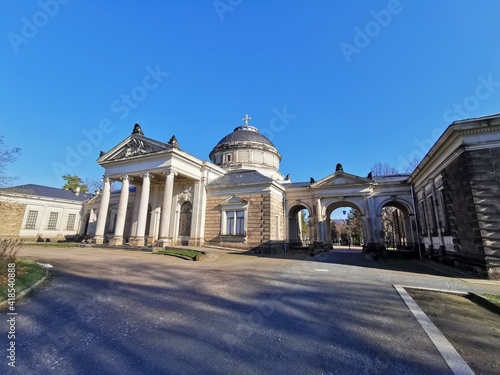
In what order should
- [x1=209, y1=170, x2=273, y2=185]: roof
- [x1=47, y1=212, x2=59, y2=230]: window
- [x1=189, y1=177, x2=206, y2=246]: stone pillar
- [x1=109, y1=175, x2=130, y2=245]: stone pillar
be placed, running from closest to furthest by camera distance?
[x1=109, y1=175, x2=130, y2=245]: stone pillar, [x1=189, y1=177, x2=206, y2=246]: stone pillar, [x1=209, y1=170, x2=273, y2=185]: roof, [x1=47, y1=212, x2=59, y2=230]: window

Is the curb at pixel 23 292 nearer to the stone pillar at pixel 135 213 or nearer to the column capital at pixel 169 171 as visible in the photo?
the column capital at pixel 169 171

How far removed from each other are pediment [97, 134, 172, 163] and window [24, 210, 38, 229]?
61.9 feet

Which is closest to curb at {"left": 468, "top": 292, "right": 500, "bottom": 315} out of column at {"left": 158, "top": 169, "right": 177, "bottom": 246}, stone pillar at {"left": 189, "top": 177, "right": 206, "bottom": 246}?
column at {"left": 158, "top": 169, "right": 177, "bottom": 246}

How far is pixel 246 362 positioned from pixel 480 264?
1279cm

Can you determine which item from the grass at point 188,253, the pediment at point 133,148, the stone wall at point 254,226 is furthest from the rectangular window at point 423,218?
the pediment at point 133,148

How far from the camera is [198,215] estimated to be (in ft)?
79.9

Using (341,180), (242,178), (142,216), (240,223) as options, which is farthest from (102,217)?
(341,180)

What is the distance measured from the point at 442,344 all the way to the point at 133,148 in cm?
2684

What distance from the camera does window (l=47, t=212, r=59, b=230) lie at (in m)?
35.7

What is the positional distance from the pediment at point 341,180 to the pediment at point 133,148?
16388 millimetres

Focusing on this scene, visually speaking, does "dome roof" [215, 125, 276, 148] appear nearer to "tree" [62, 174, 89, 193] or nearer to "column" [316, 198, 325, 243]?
"column" [316, 198, 325, 243]

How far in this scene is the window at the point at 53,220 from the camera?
35.7m

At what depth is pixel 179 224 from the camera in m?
25.5

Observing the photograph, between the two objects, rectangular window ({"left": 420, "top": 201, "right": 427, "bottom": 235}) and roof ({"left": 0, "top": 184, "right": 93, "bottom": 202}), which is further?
roof ({"left": 0, "top": 184, "right": 93, "bottom": 202})
